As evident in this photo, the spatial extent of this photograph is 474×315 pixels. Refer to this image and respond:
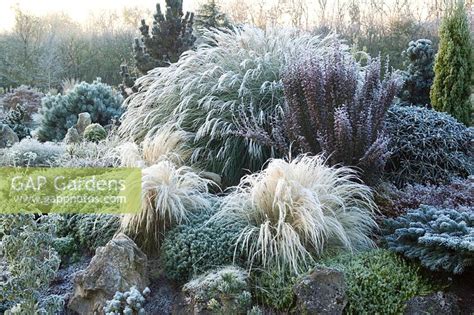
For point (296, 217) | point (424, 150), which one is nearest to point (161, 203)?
point (296, 217)

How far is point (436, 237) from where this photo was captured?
10.1 ft

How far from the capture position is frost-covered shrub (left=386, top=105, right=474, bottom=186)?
5191 millimetres

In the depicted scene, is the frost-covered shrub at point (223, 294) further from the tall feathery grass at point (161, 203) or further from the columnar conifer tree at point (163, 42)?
the columnar conifer tree at point (163, 42)

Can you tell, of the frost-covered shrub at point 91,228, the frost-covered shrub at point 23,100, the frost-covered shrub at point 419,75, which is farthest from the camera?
the frost-covered shrub at point 23,100

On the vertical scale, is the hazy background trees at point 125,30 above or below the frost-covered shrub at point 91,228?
above

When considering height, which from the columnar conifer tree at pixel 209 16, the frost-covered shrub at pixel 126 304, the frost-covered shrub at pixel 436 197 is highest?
the columnar conifer tree at pixel 209 16

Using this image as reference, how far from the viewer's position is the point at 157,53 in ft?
26.9

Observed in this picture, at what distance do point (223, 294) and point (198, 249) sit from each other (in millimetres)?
566

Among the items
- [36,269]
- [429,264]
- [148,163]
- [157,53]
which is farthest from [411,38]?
[36,269]

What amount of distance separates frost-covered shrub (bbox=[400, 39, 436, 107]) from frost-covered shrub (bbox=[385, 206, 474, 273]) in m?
5.50

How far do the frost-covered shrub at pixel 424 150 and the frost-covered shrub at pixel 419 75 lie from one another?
327 cm

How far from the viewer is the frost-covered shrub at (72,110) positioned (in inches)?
344

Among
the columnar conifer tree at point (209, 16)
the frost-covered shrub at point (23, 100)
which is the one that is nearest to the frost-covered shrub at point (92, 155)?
the columnar conifer tree at point (209, 16)

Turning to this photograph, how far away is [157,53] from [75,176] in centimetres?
379
